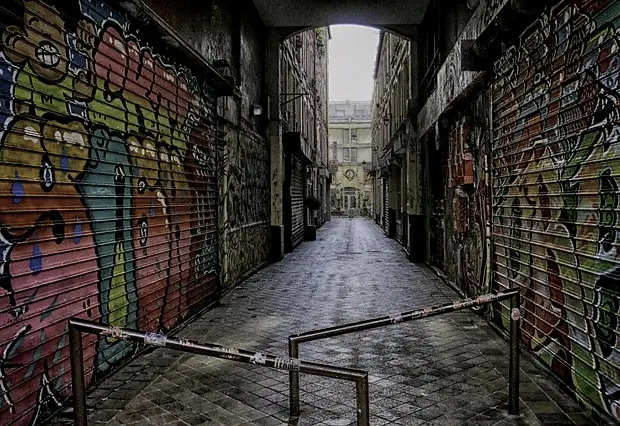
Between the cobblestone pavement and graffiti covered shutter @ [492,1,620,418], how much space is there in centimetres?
46

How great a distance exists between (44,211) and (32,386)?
127cm

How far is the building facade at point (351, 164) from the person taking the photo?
51.4m

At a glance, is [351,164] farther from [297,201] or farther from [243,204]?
[243,204]

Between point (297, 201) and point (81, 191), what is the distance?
48.5ft

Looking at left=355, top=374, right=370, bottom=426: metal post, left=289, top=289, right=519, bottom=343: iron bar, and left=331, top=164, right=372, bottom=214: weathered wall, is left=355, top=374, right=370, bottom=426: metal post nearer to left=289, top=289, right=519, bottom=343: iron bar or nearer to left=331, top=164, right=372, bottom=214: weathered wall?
left=289, top=289, right=519, bottom=343: iron bar

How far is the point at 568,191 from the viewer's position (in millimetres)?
4375

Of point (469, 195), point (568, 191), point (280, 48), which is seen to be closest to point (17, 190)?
point (568, 191)

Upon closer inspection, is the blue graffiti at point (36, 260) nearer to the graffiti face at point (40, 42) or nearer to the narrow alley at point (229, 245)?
the narrow alley at point (229, 245)

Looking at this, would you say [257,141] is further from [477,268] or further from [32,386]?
[32,386]

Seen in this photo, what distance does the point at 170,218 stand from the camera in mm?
6570

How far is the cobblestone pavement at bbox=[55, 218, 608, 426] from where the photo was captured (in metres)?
4.05

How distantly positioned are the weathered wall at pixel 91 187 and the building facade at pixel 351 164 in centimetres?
4287

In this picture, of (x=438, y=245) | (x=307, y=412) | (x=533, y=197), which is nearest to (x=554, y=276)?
(x=533, y=197)

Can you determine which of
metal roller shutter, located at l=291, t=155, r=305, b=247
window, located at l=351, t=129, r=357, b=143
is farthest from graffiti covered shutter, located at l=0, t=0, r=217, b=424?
window, located at l=351, t=129, r=357, b=143
